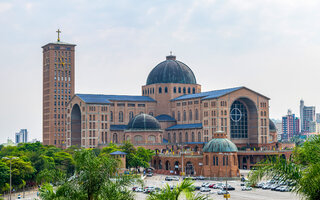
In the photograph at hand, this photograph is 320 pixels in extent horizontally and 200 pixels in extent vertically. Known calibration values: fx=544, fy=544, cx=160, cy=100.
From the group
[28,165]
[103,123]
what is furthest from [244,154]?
[28,165]

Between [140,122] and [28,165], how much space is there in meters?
56.6

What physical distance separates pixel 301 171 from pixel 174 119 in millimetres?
165201

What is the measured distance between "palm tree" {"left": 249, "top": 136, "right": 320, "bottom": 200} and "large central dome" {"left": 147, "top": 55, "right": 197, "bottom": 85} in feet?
551

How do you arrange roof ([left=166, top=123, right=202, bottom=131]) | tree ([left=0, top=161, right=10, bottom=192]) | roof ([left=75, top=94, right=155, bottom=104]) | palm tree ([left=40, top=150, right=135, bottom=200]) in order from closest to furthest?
palm tree ([left=40, top=150, right=135, bottom=200]), tree ([left=0, top=161, right=10, bottom=192]), roof ([left=166, top=123, right=202, bottom=131]), roof ([left=75, top=94, right=155, bottom=104])

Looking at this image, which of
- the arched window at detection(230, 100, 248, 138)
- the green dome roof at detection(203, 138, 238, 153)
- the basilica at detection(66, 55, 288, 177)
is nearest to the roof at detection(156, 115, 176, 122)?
the basilica at detection(66, 55, 288, 177)

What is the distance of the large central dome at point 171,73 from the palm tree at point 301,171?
168 meters

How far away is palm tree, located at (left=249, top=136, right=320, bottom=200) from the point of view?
2203cm

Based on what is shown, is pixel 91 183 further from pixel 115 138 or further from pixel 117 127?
pixel 117 127

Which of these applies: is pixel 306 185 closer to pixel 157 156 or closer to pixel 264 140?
pixel 157 156

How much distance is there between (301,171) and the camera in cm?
2322

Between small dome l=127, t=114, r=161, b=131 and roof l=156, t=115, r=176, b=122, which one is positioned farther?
roof l=156, t=115, r=176, b=122

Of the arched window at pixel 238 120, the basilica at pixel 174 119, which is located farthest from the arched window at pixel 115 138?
the arched window at pixel 238 120

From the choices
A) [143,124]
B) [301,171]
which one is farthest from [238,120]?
[301,171]

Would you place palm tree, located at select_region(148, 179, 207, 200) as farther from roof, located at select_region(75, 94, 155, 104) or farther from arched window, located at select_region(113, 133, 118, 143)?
arched window, located at select_region(113, 133, 118, 143)
